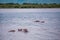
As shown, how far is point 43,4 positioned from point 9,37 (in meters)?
0.47

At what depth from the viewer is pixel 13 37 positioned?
144 centimetres

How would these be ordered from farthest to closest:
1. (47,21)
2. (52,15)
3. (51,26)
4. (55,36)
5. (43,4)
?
(52,15) → (47,21) → (51,26) → (43,4) → (55,36)

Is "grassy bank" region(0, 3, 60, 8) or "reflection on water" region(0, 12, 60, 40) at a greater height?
"grassy bank" region(0, 3, 60, 8)

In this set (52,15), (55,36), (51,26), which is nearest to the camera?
(55,36)

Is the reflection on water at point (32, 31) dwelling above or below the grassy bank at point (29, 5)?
below

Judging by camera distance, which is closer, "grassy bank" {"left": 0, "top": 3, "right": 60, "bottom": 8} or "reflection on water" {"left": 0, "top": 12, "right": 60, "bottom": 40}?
"reflection on water" {"left": 0, "top": 12, "right": 60, "bottom": 40}

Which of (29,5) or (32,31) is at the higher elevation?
(29,5)

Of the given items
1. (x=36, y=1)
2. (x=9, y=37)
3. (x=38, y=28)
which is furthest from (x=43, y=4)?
(x=9, y=37)

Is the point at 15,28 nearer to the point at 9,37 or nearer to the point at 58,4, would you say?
the point at 9,37

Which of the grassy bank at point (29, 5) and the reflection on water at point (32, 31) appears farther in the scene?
the grassy bank at point (29, 5)

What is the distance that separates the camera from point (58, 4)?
5.32ft

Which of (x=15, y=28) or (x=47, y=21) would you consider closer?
(x=15, y=28)

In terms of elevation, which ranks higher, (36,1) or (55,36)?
(36,1)

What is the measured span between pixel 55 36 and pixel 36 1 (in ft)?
1.37
